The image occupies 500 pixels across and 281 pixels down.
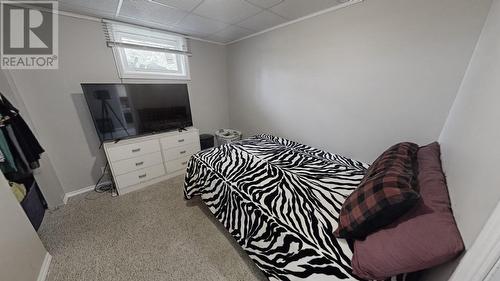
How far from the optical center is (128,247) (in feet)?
4.96

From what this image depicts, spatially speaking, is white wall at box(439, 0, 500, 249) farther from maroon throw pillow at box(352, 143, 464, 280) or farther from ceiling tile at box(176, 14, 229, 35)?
ceiling tile at box(176, 14, 229, 35)

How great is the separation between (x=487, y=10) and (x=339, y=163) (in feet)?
4.97

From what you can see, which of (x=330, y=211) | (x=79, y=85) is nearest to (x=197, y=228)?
(x=330, y=211)

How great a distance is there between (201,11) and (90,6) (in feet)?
3.67

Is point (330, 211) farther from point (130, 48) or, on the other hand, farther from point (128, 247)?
point (130, 48)

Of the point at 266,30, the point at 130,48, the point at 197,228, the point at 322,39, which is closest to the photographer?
the point at 197,228

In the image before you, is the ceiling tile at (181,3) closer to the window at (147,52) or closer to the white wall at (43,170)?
the window at (147,52)

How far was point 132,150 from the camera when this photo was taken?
225 cm

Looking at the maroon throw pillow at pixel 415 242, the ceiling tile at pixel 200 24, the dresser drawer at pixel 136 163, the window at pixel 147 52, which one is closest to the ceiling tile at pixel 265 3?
the ceiling tile at pixel 200 24

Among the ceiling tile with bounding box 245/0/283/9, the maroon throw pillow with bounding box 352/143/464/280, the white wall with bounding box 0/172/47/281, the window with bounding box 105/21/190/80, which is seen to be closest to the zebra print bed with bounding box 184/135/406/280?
the maroon throw pillow with bounding box 352/143/464/280

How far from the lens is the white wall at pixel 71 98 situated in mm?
1904

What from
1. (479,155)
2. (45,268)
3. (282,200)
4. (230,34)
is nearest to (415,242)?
(479,155)

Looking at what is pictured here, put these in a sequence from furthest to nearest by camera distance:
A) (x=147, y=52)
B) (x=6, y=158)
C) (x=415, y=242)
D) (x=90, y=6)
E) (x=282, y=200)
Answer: (x=147, y=52) → (x=90, y=6) → (x=6, y=158) → (x=282, y=200) → (x=415, y=242)

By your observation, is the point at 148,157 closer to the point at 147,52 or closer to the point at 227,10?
the point at 147,52
